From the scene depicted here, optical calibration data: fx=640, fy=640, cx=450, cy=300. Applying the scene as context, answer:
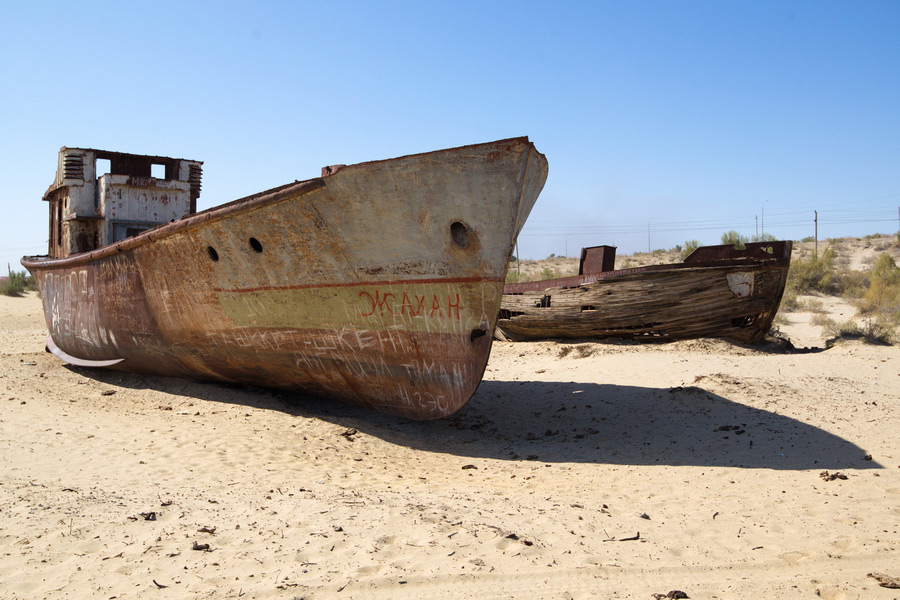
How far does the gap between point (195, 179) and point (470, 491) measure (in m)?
7.65

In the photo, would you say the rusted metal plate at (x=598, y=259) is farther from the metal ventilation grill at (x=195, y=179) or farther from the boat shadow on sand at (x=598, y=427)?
the metal ventilation grill at (x=195, y=179)

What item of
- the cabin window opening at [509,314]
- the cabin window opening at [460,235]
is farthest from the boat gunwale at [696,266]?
the cabin window opening at [460,235]

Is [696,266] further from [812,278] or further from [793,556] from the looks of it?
[812,278]

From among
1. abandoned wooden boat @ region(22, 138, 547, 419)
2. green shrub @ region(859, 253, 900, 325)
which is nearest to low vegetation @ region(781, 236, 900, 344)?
green shrub @ region(859, 253, 900, 325)

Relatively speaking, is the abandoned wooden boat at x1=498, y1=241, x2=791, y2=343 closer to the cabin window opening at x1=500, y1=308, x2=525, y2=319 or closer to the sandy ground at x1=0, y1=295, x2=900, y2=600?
the cabin window opening at x1=500, y1=308, x2=525, y2=319

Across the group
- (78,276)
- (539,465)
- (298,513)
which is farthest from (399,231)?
(78,276)

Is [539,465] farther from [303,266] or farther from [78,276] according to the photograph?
[78,276]

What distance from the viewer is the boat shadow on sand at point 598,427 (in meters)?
4.85

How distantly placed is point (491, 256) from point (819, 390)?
406 centimetres

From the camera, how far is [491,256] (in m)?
4.86

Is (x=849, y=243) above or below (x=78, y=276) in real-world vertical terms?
above

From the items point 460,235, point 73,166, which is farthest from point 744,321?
point 73,166

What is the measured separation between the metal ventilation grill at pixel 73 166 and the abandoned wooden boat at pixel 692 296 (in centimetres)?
744

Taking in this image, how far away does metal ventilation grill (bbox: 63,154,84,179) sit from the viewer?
8.95 m
